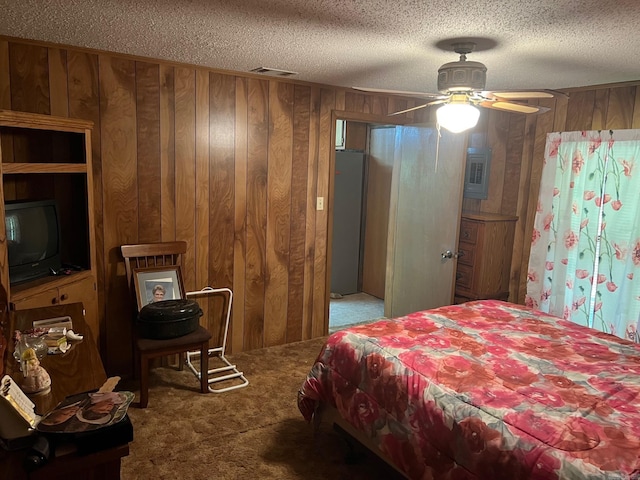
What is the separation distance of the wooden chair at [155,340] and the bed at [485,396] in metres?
0.84

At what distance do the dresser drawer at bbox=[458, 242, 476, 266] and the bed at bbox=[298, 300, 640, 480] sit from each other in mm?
1335

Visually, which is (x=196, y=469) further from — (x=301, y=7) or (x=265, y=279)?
(x=301, y=7)

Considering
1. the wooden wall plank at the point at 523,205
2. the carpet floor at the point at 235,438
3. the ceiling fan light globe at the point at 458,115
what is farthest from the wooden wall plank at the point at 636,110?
the carpet floor at the point at 235,438

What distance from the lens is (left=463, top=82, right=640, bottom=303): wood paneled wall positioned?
3.62 meters

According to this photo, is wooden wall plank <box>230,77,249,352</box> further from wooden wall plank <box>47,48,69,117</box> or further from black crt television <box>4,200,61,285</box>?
black crt television <box>4,200,61,285</box>

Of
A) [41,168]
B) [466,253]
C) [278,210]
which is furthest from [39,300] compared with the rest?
[466,253]

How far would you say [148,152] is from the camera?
3.32m

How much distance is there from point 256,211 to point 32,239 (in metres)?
1.62

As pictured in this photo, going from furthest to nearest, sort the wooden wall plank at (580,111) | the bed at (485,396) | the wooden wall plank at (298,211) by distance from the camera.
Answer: the wooden wall plank at (298,211)
the wooden wall plank at (580,111)
the bed at (485,396)

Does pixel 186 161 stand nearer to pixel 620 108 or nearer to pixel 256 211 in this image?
pixel 256 211

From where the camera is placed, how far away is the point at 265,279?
397cm

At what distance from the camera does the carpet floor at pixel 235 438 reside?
2.45 meters

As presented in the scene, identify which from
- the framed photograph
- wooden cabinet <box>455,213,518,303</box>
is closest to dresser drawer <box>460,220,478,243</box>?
wooden cabinet <box>455,213,518,303</box>

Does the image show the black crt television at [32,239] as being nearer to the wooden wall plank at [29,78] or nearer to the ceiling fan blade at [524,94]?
the wooden wall plank at [29,78]
